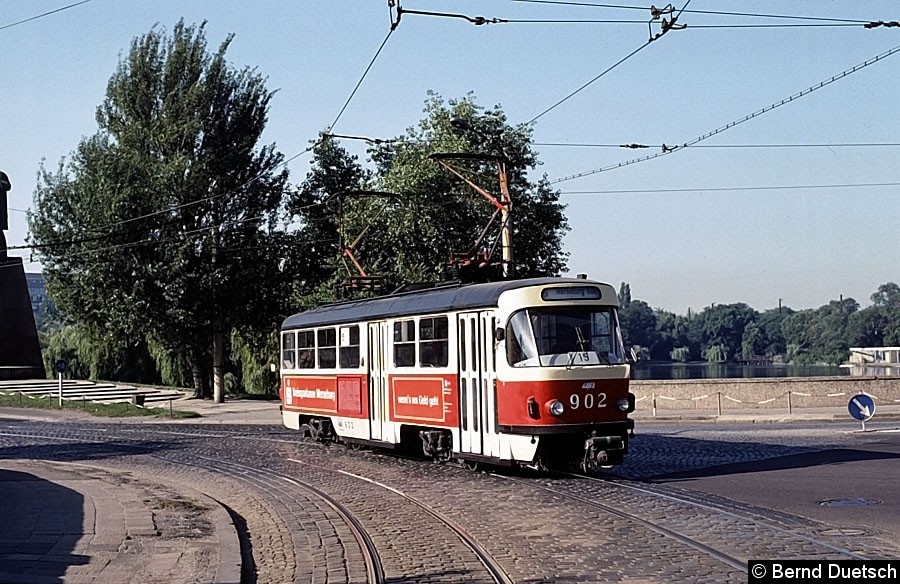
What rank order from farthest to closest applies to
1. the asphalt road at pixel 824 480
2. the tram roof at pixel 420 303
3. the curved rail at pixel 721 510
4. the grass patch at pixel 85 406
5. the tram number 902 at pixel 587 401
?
the grass patch at pixel 85 406
the tram roof at pixel 420 303
the tram number 902 at pixel 587 401
the asphalt road at pixel 824 480
the curved rail at pixel 721 510

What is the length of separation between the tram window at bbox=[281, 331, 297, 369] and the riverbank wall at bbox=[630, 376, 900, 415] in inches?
522

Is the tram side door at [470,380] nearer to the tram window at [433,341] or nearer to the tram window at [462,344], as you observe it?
the tram window at [462,344]

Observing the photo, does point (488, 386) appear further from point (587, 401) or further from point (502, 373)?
point (587, 401)

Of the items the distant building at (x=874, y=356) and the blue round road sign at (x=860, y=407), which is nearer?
the blue round road sign at (x=860, y=407)

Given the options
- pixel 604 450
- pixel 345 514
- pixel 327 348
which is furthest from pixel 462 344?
pixel 327 348

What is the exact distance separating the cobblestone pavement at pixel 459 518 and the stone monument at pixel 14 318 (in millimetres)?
35559

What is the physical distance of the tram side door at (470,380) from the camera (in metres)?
17.6

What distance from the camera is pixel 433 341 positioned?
62.1 feet

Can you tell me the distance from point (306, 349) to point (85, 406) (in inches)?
849

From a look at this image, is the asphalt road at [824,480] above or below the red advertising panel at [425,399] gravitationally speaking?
below

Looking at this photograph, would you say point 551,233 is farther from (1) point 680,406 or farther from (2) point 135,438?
(2) point 135,438

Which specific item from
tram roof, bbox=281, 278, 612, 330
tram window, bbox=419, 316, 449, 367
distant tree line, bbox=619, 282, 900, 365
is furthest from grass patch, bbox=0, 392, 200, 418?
distant tree line, bbox=619, 282, 900, 365

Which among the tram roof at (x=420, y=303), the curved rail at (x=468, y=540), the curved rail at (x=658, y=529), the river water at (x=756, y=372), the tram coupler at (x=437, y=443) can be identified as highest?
the tram roof at (x=420, y=303)

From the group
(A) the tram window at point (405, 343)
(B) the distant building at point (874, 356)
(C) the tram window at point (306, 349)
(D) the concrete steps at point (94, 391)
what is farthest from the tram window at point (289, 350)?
(B) the distant building at point (874, 356)
